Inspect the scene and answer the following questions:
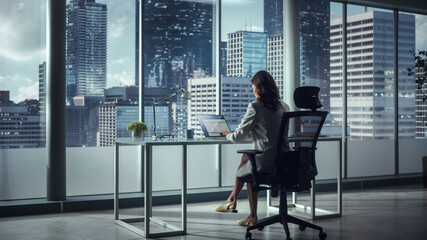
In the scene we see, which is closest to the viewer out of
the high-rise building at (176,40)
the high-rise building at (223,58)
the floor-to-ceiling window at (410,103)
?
the high-rise building at (176,40)

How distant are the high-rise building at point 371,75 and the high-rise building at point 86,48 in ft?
12.7

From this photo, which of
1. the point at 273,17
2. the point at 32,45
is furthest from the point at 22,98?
the point at 273,17

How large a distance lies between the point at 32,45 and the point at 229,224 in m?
3.34

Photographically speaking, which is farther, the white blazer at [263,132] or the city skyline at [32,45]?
the city skyline at [32,45]

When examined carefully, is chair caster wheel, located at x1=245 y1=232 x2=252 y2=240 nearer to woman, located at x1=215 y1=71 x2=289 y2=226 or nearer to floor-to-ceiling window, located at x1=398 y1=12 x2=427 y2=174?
woman, located at x1=215 y1=71 x2=289 y2=226

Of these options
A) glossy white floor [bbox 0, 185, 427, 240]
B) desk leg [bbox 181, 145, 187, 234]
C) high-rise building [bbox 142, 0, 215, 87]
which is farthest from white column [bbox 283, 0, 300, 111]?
desk leg [bbox 181, 145, 187, 234]

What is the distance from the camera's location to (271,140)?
454 cm

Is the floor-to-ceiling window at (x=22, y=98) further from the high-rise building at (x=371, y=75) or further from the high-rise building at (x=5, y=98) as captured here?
the high-rise building at (x=371, y=75)

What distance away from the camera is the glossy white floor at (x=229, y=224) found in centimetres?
477

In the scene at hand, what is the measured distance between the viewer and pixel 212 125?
5.43 metres

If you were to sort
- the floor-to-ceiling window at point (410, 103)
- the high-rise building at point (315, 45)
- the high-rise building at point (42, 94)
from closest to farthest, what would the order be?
the high-rise building at point (42, 94) → the high-rise building at point (315, 45) → the floor-to-ceiling window at point (410, 103)

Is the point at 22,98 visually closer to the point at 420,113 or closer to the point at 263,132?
the point at 263,132

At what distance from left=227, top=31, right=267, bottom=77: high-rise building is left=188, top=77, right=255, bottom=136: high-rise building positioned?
0.14 meters

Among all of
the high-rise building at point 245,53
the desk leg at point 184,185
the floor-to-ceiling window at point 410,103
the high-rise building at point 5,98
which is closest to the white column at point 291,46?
the high-rise building at point 245,53
